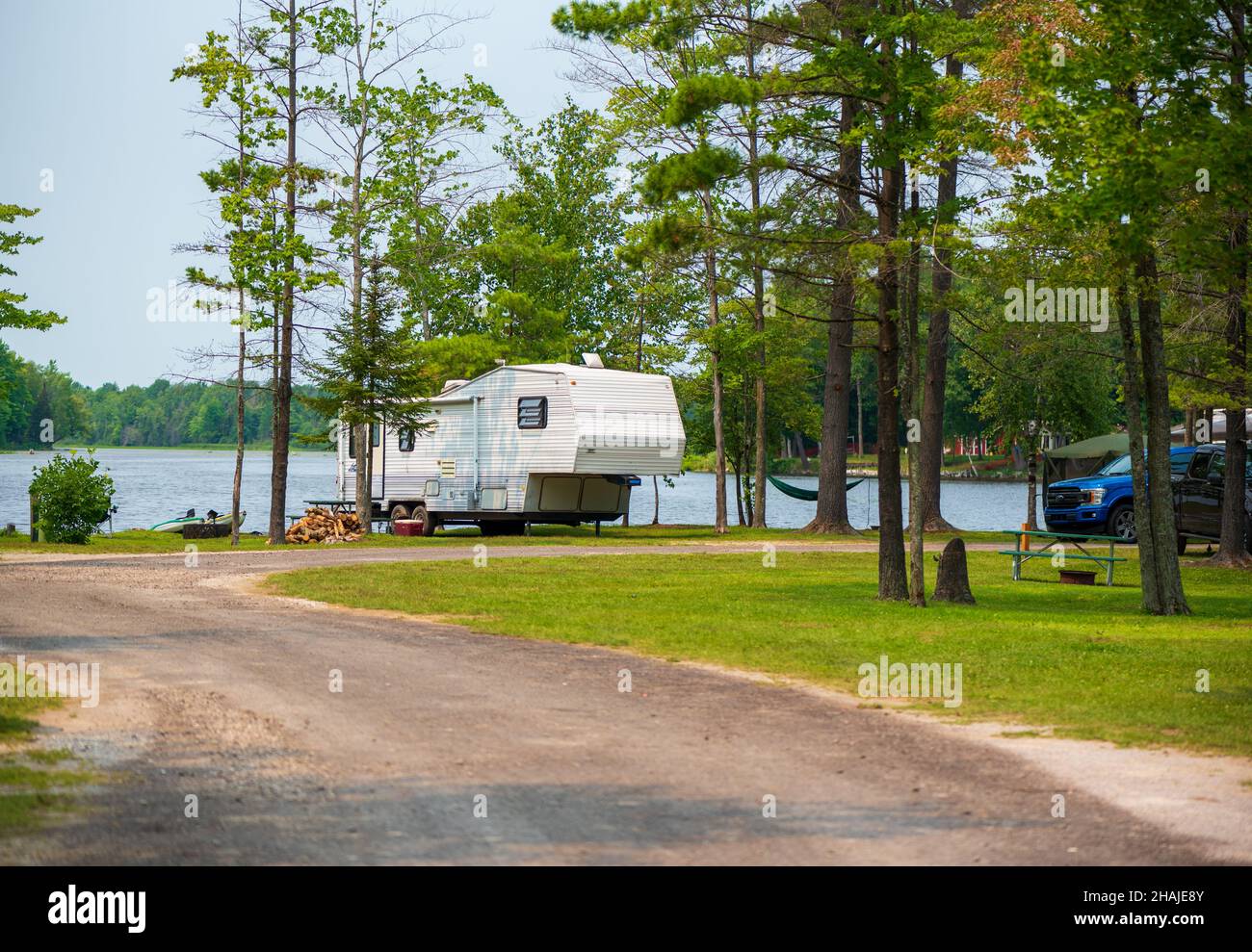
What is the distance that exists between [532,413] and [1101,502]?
12.8 metres

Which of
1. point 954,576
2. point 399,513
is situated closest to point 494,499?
point 399,513

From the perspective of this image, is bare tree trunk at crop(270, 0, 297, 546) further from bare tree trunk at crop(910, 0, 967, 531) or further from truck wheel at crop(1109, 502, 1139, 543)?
truck wheel at crop(1109, 502, 1139, 543)

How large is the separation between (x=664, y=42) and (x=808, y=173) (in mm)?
2461

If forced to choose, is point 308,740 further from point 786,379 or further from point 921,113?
point 786,379

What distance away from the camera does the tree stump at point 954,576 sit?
58.7 feet

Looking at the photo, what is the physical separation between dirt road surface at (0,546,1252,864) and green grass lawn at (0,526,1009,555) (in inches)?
643

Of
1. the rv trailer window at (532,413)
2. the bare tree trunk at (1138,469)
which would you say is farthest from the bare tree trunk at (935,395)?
the bare tree trunk at (1138,469)

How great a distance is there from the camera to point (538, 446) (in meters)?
32.7

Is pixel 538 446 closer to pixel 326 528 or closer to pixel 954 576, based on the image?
pixel 326 528

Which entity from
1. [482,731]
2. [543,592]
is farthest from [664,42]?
[482,731]

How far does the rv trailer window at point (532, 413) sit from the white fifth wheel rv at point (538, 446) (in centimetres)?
2

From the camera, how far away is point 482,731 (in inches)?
344

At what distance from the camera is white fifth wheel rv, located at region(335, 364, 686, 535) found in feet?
106

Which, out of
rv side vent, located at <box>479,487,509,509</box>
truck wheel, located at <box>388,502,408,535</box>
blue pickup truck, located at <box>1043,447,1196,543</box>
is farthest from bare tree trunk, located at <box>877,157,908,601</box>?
truck wheel, located at <box>388,502,408,535</box>
